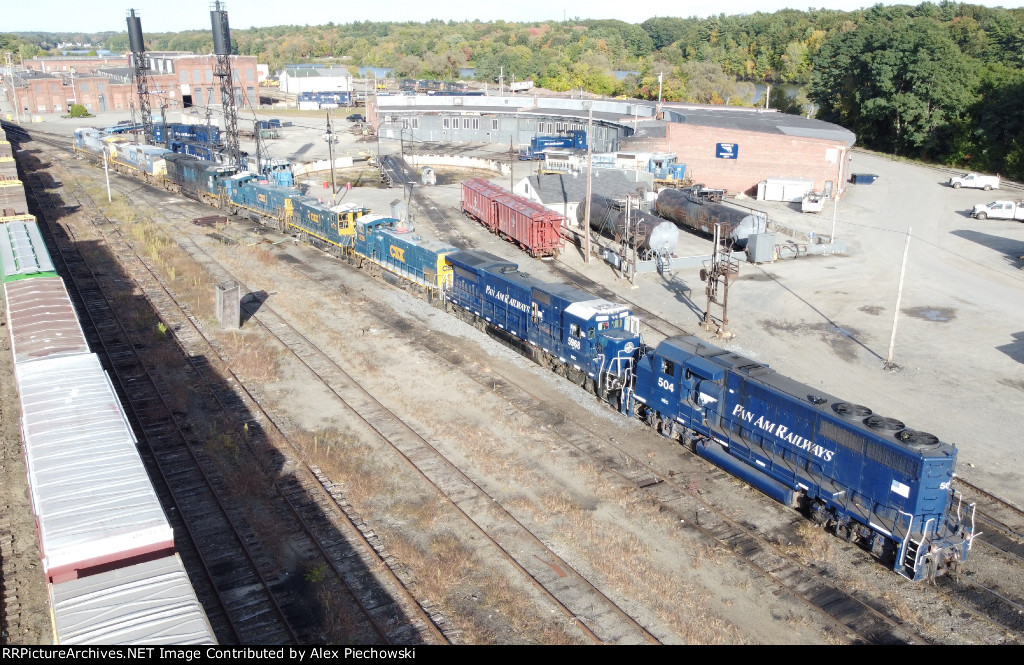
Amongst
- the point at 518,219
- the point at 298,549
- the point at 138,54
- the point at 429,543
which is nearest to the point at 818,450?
the point at 429,543

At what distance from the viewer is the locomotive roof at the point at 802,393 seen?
19.0 m

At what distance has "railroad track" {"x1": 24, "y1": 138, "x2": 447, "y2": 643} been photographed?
56.5 feet

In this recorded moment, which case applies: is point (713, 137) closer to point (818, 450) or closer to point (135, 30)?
point (818, 450)

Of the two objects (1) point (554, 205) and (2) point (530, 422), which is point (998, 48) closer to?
(1) point (554, 205)

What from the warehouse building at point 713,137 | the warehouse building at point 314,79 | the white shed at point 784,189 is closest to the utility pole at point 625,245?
the warehouse building at point 713,137

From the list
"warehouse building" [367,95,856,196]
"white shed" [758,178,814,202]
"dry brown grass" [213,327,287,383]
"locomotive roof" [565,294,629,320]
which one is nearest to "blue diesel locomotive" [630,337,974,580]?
"locomotive roof" [565,294,629,320]

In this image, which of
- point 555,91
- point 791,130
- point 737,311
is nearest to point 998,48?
point 791,130

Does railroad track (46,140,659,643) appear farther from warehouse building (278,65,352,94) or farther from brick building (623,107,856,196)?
warehouse building (278,65,352,94)

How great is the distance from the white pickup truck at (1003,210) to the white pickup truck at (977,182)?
13997 millimetres

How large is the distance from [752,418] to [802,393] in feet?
5.50

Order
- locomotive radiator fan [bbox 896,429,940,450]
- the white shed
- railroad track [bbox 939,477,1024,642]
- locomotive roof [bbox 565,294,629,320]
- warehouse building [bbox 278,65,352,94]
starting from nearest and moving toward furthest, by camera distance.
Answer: railroad track [bbox 939,477,1024,642]
locomotive radiator fan [bbox 896,429,940,450]
locomotive roof [bbox 565,294,629,320]
the white shed
warehouse building [bbox 278,65,352,94]

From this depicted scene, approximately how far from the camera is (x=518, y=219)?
51.1m

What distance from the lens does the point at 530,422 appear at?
27.6m

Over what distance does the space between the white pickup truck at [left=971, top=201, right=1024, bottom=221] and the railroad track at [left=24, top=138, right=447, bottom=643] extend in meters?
59.7
